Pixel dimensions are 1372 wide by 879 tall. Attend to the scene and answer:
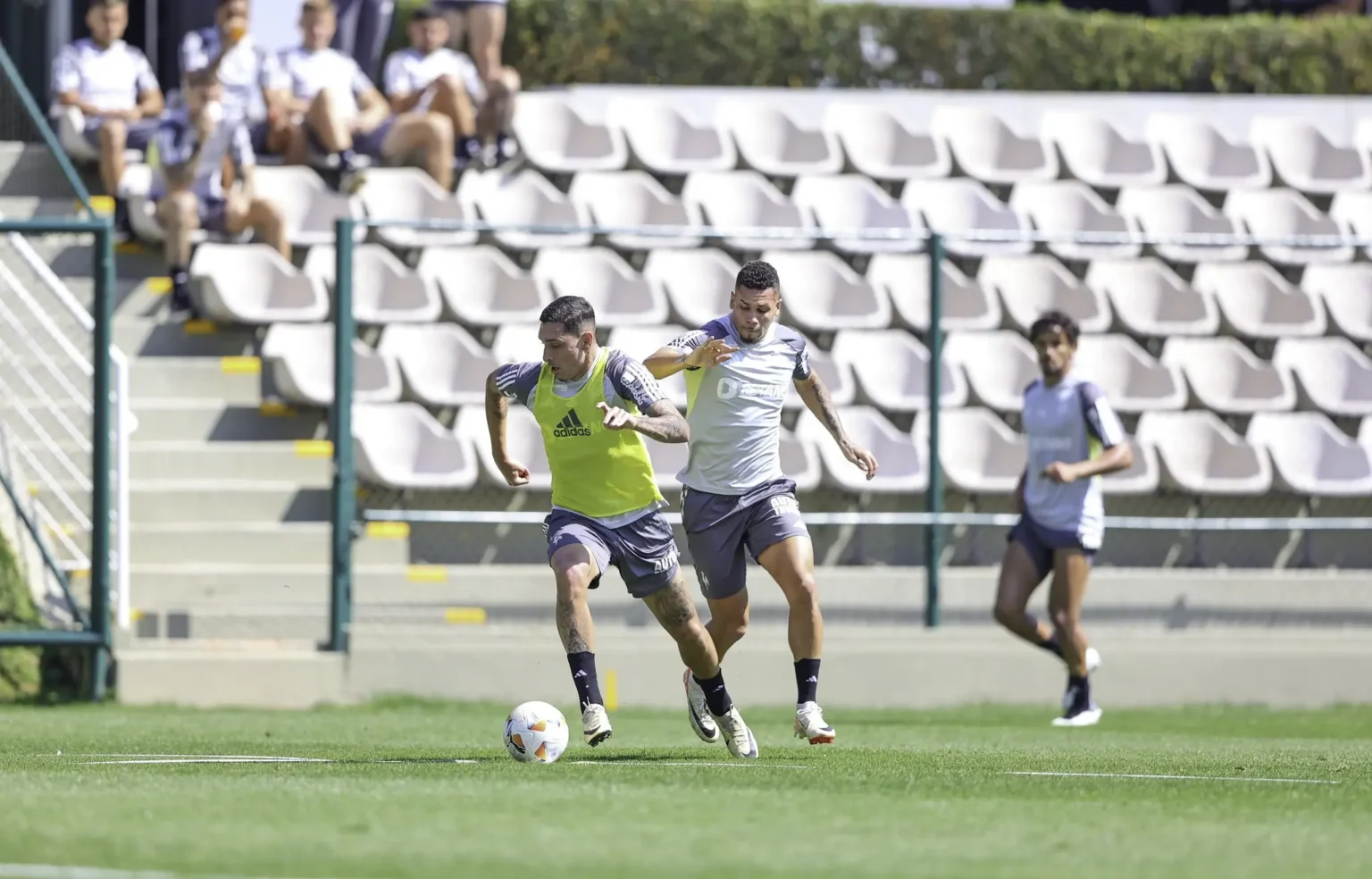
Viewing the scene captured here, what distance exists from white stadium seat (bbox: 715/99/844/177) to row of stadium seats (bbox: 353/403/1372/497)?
2876 mm

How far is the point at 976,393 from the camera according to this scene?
16453 millimetres

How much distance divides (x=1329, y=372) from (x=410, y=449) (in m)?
7.64

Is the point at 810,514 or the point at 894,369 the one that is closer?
the point at 810,514

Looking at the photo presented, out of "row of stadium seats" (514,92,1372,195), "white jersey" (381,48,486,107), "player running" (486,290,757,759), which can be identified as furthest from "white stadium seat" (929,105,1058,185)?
"player running" (486,290,757,759)

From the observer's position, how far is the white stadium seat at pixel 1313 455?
54.0 ft

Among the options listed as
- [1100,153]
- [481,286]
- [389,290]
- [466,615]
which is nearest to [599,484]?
[466,615]

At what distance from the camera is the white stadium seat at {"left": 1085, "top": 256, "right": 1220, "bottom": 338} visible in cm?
1736

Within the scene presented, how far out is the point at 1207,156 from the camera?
19016 mm

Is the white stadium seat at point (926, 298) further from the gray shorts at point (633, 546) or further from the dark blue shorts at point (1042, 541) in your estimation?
the gray shorts at point (633, 546)

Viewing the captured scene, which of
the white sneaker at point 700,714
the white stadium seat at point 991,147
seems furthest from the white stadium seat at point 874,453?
the white sneaker at point 700,714

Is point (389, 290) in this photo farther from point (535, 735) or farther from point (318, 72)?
point (535, 735)

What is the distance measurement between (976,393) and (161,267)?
6.43 m

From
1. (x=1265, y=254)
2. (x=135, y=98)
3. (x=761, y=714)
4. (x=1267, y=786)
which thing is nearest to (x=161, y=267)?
(x=135, y=98)

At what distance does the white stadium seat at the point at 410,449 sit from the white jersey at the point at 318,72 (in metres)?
3.19
